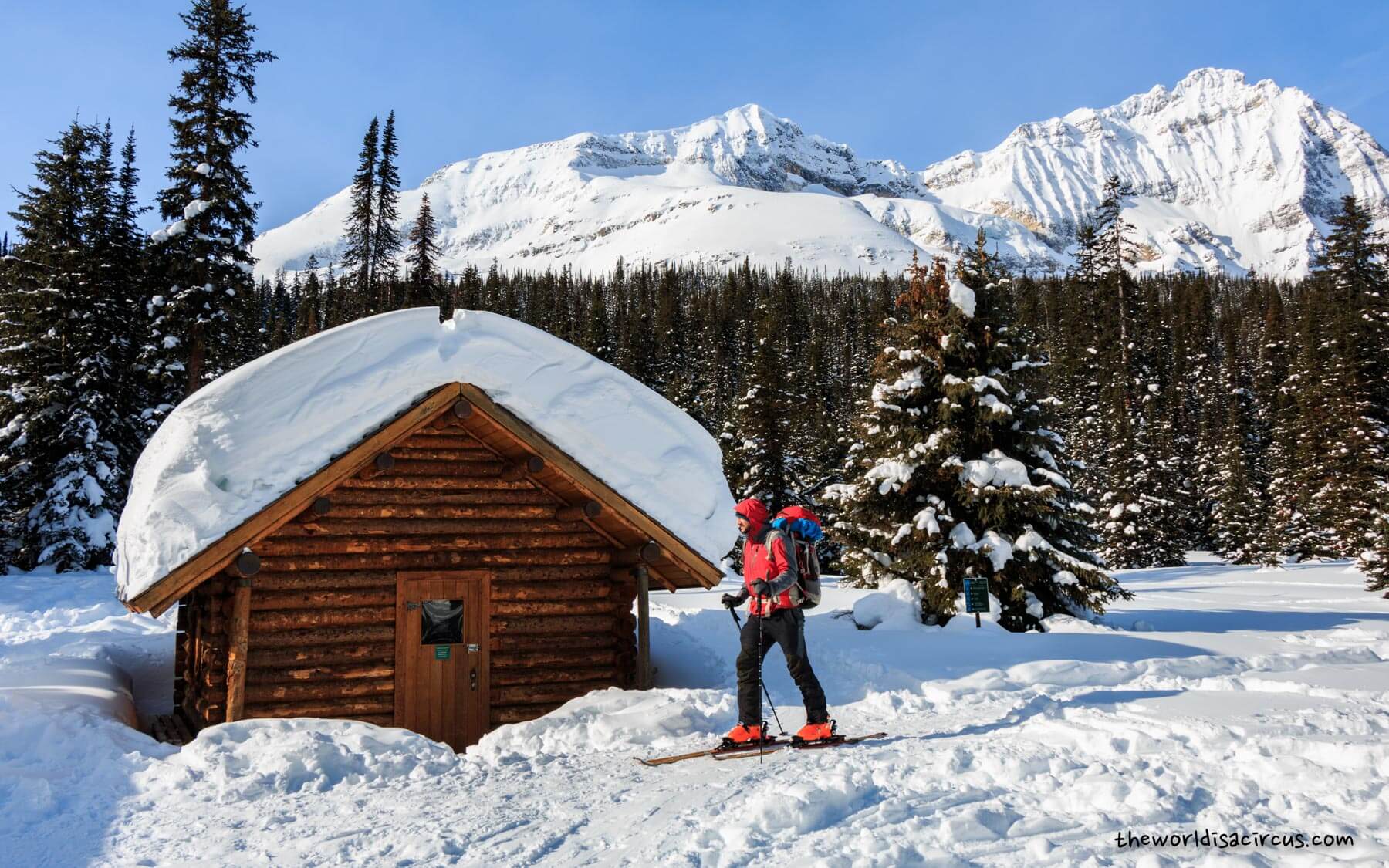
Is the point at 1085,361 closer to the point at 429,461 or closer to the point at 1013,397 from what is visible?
the point at 1013,397

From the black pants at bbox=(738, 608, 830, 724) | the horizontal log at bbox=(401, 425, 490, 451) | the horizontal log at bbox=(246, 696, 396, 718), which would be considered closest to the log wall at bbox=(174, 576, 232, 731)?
the horizontal log at bbox=(246, 696, 396, 718)

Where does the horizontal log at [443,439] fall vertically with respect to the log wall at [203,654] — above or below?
above

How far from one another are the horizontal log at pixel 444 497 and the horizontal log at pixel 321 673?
70.8 inches

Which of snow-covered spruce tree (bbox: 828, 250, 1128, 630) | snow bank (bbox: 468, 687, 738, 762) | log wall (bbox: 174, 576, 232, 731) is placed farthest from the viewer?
snow-covered spruce tree (bbox: 828, 250, 1128, 630)

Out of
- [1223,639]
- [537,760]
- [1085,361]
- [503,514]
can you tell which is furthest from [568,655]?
[1085,361]

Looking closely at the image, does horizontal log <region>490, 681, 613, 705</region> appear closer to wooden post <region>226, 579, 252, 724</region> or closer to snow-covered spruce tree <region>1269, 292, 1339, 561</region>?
wooden post <region>226, 579, 252, 724</region>

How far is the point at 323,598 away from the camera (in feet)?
30.0

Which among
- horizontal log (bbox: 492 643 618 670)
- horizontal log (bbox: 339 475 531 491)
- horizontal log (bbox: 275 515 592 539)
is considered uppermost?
horizontal log (bbox: 339 475 531 491)

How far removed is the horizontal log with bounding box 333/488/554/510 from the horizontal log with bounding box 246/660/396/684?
1.80 m

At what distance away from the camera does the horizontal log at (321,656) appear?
29.0 feet

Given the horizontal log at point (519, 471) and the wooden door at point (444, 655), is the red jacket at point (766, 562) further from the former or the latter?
the wooden door at point (444, 655)

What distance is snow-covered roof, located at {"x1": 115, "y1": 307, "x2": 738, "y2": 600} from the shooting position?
27.2ft

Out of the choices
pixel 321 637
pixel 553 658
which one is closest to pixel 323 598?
pixel 321 637

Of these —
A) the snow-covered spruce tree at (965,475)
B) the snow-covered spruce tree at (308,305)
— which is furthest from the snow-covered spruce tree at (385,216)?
the snow-covered spruce tree at (965,475)
